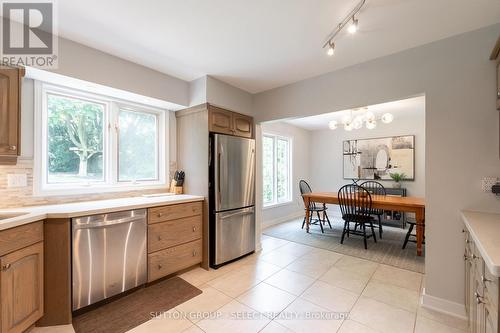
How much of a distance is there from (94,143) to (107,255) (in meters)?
1.30

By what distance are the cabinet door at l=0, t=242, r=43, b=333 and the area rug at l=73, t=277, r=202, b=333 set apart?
1.10 feet

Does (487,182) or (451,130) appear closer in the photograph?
(487,182)

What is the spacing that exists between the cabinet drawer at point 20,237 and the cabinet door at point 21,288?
0.04 meters

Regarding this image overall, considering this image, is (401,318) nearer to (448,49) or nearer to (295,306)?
(295,306)

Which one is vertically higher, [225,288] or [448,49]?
[448,49]

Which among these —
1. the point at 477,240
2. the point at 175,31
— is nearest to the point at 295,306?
the point at 477,240

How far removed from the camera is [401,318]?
179 cm

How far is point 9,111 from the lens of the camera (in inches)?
65.3

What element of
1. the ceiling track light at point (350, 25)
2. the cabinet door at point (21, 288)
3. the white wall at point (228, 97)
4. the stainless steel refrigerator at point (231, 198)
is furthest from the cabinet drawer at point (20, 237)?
the ceiling track light at point (350, 25)

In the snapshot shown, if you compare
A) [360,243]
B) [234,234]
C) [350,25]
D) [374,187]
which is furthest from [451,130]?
[374,187]

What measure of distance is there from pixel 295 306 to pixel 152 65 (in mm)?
2896

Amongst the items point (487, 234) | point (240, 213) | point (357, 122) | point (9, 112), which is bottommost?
point (240, 213)

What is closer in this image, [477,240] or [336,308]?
[477,240]

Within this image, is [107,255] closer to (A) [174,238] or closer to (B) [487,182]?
(A) [174,238]
